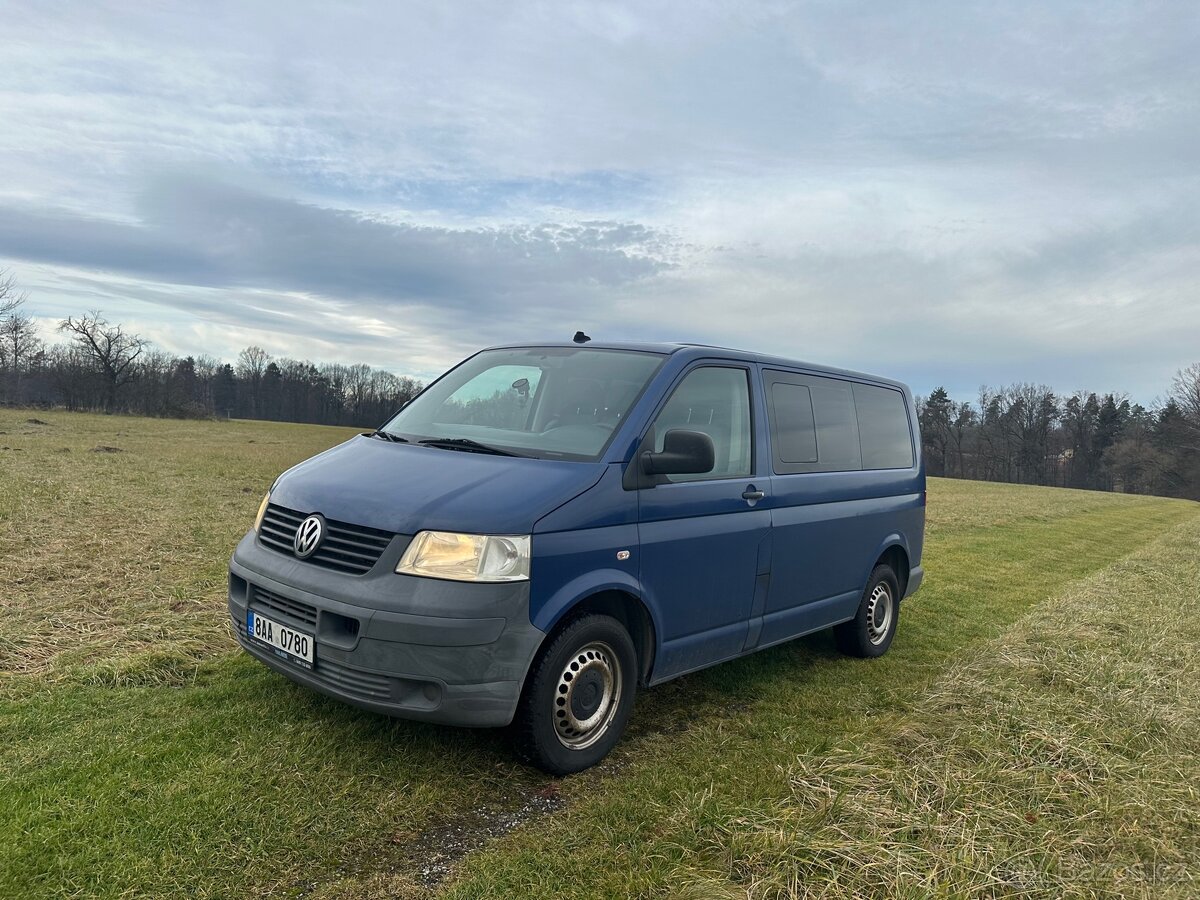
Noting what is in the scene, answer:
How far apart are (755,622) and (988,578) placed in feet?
23.6

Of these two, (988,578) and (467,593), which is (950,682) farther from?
(988,578)

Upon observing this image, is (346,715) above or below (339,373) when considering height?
below

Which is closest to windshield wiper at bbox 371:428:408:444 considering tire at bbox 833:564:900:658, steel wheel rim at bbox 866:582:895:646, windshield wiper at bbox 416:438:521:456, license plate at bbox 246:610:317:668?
windshield wiper at bbox 416:438:521:456

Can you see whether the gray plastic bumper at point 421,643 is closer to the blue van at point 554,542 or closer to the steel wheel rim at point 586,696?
the blue van at point 554,542

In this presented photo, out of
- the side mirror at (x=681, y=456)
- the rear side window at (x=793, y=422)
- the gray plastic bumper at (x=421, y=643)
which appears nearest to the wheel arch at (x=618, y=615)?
the gray plastic bumper at (x=421, y=643)

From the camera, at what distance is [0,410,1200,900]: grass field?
107 inches

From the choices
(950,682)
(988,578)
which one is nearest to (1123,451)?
(988,578)

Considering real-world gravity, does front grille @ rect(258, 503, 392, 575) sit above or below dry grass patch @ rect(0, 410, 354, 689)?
above

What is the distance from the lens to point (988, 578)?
10.4 metres

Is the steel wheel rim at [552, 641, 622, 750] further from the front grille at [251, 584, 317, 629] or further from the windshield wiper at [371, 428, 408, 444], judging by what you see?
the windshield wiper at [371, 428, 408, 444]

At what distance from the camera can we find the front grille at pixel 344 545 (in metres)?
3.41

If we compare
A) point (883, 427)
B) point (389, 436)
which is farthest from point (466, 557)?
point (883, 427)

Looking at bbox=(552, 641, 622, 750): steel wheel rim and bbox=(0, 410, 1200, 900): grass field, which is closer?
bbox=(0, 410, 1200, 900): grass field

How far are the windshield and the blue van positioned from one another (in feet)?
0.05
